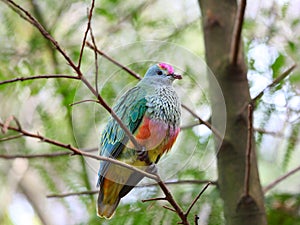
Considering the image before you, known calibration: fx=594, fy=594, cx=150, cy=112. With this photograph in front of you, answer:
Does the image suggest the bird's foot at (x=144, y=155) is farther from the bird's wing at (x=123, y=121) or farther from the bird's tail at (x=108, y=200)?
the bird's tail at (x=108, y=200)

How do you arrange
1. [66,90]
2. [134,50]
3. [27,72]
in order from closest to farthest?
[134,50], [66,90], [27,72]

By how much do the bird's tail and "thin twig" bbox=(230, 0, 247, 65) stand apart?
61 cm

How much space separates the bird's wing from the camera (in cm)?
138

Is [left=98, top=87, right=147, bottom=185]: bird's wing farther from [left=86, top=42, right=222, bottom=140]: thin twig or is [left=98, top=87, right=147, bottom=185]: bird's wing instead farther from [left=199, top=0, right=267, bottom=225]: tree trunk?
[left=199, top=0, right=267, bottom=225]: tree trunk

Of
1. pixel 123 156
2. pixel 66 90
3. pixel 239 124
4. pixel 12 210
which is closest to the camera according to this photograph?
pixel 123 156

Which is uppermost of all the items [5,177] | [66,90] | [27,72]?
[5,177]

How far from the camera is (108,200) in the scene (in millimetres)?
1819

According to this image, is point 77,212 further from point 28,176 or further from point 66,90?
point 28,176

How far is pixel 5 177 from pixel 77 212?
1219mm

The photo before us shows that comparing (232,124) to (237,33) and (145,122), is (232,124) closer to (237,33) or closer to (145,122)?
(237,33)

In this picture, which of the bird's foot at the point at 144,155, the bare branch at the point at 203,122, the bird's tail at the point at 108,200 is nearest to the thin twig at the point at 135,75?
the bare branch at the point at 203,122

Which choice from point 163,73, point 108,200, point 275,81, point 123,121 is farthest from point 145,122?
point 275,81

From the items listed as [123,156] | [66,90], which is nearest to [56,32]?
[66,90]

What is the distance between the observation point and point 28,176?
383cm
